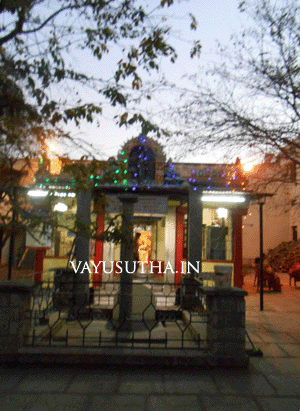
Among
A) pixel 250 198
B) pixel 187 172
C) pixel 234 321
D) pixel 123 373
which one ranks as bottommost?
pixel 123 373

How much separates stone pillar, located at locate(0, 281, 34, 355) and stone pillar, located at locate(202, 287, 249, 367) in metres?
2.85

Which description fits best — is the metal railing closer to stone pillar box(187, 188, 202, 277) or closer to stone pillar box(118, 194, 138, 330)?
stone pillar box(118, 194, 138, 330)

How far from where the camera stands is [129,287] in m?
6.86

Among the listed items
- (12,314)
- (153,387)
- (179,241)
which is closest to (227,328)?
(153,387)

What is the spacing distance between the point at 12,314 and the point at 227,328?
3247mm

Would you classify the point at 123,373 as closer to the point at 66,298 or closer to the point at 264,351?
the point at 264,351

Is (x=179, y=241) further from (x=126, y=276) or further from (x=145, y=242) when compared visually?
(x=126, y=276)

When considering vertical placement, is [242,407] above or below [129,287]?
below

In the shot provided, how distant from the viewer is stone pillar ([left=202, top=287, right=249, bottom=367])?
195 inches

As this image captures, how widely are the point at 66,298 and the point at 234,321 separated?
4.89 meters

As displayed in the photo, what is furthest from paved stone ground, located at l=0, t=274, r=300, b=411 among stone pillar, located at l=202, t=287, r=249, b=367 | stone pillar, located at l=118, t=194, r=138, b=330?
stone pillar, located at l=118, t=194, r=138, b=330

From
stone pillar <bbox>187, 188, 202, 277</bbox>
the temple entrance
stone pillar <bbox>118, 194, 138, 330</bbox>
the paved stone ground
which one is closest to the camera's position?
the paved stone ground

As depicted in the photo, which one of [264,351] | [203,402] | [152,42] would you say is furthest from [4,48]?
[264,351]

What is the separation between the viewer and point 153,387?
432cm
